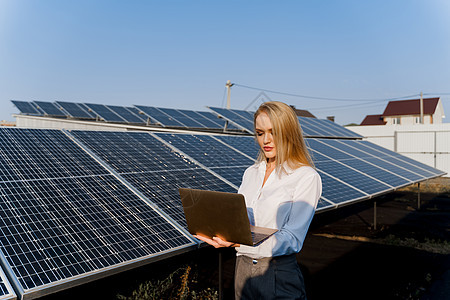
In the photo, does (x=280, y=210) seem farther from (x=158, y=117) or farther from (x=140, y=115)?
(x=140, y=115)

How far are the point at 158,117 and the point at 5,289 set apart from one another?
14605mm

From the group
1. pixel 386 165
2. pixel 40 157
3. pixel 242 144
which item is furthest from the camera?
pixel 386 165

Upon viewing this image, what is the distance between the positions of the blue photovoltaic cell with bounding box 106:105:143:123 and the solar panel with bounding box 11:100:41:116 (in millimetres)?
4087

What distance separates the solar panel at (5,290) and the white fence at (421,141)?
105 feet

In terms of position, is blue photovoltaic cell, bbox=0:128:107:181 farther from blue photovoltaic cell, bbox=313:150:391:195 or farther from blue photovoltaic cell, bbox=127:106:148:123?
blue photovoltaic cell, bbox=127:106:148:123

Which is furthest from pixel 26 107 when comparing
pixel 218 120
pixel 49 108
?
pixel 218 120

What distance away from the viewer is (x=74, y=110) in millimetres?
20219

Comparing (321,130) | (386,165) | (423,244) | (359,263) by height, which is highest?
(321,130)

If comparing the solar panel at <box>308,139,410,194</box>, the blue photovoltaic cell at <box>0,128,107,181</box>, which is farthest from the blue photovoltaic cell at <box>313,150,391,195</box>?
the blue photovoltaic cell at <box>0,128,107,181</box>

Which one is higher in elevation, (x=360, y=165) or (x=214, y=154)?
(x=214, y=154)

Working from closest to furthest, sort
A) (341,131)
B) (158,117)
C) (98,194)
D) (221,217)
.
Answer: (221,217)
(98,194)
(158,117)
(341,131)

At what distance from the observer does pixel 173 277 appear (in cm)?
607

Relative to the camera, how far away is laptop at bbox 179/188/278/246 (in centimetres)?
237

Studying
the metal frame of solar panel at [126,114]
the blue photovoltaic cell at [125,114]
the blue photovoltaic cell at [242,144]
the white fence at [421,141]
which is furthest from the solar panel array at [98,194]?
the white fence at [421,141]
